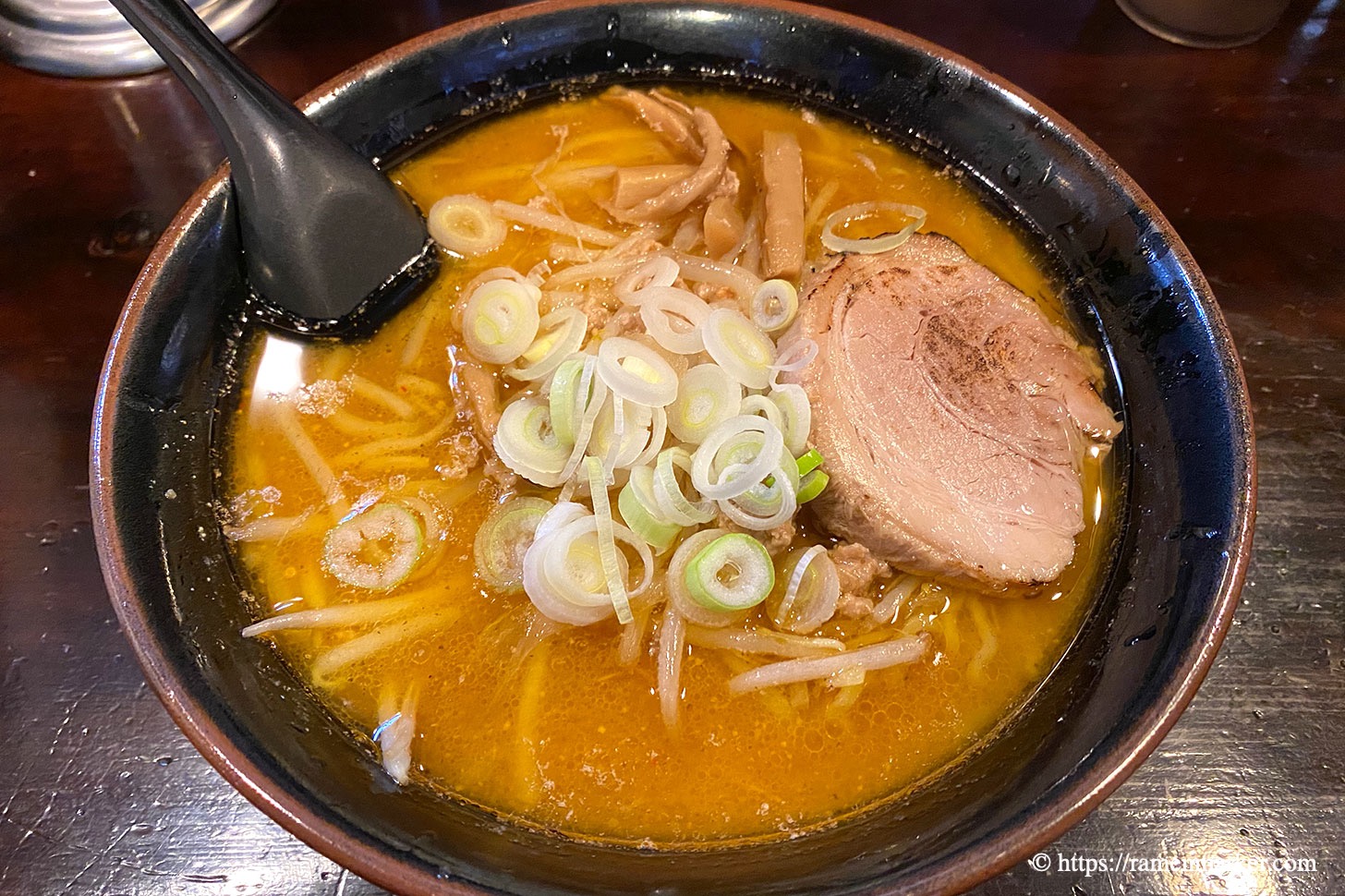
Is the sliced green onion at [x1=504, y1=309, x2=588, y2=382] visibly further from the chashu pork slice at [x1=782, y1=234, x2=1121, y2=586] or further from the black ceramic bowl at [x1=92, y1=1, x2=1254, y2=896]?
the black ceramic bowl at [x1=92, y1=1, x2=1254, y2=896]

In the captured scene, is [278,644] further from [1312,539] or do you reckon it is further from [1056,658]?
[1312,539]

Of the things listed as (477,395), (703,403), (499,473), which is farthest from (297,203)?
(703,403)

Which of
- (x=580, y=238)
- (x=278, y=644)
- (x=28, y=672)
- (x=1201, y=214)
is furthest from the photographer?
(x=1201, y=214)

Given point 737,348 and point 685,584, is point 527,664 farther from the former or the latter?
point 737,348

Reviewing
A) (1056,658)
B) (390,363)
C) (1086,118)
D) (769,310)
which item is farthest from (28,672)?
(1086,118)

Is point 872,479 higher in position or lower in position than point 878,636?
higher

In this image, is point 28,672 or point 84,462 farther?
Answer: point 84,462

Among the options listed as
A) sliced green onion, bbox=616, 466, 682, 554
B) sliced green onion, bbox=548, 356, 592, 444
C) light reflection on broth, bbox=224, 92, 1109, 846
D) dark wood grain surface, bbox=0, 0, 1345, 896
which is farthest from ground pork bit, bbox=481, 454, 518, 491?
dark wood grain surface, bbox=0, 0, 1345, 896
